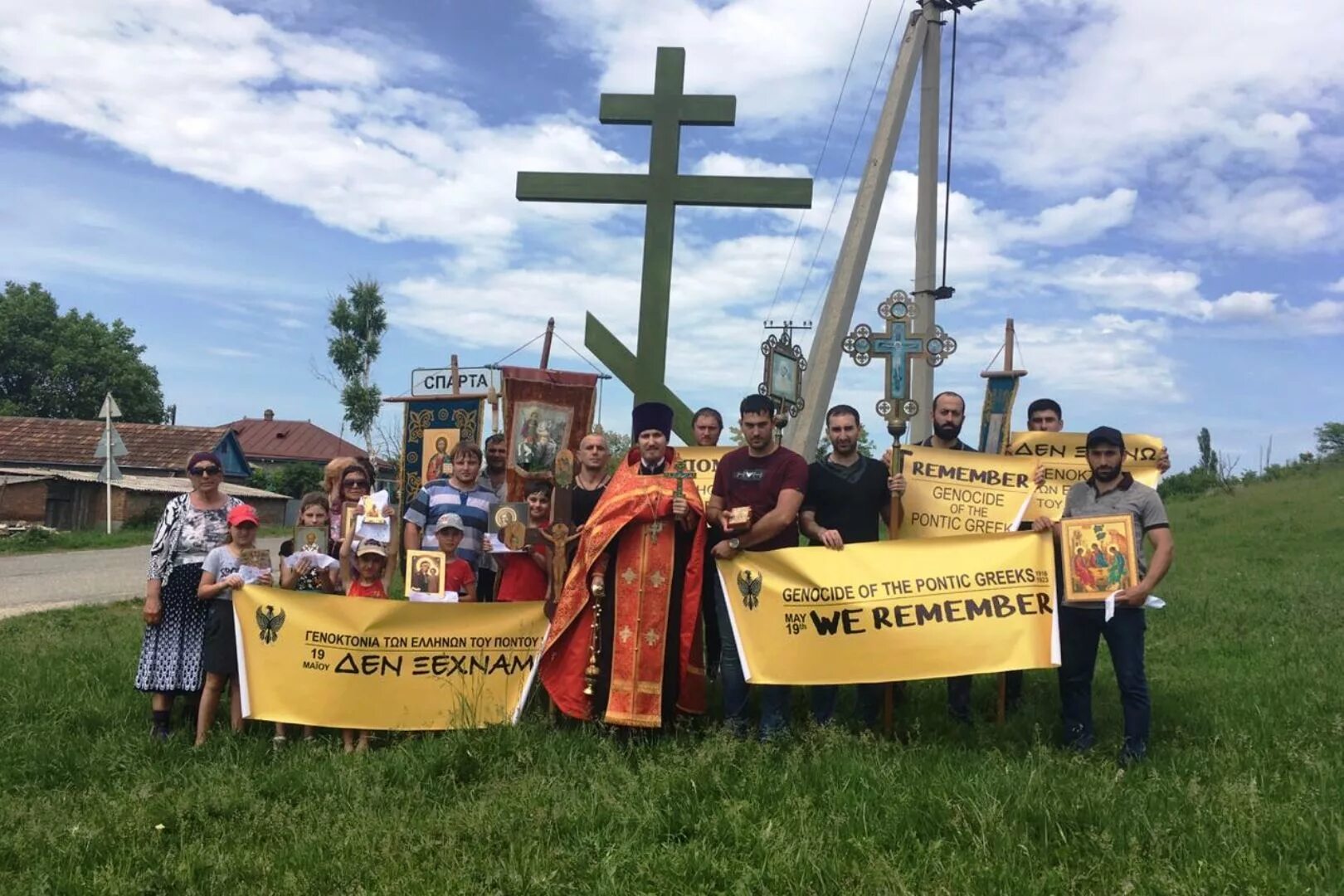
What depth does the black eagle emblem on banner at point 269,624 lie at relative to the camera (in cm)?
584

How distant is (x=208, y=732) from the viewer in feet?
19.1

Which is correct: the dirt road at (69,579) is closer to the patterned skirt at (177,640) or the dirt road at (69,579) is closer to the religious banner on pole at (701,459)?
the patterned skirt at (177,640)

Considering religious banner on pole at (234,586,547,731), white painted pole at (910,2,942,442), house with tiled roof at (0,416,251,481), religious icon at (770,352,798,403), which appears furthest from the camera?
house with tiled roof at (0,416,251,481)

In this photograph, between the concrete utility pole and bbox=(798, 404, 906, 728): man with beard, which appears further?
the concrete utility pole

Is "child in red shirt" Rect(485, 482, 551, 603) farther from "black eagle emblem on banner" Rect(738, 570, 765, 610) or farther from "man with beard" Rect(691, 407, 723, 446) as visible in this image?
"man with beard" Rect(691, 407, 723, 446)

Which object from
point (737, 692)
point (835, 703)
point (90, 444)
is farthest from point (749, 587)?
point (90, 444)

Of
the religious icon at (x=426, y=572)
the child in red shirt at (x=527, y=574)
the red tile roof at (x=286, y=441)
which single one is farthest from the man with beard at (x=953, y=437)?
the red tile roof at (x=286, y=441)

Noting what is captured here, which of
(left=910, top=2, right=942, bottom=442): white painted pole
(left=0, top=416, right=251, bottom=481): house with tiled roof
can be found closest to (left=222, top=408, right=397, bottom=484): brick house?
(left=0, top=416, right=251, bottom=481): house with tiled roof

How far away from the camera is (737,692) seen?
557 cm

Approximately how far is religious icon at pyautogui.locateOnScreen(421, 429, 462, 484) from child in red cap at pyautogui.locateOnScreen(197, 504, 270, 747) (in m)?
2.57

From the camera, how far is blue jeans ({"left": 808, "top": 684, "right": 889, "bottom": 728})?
5.68 metres

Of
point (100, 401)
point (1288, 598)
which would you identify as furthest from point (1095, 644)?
point (100, 401)

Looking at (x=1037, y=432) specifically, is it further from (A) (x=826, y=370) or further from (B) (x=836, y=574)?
(A) (x=826, y=370)

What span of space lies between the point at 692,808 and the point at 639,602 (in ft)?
4.81
